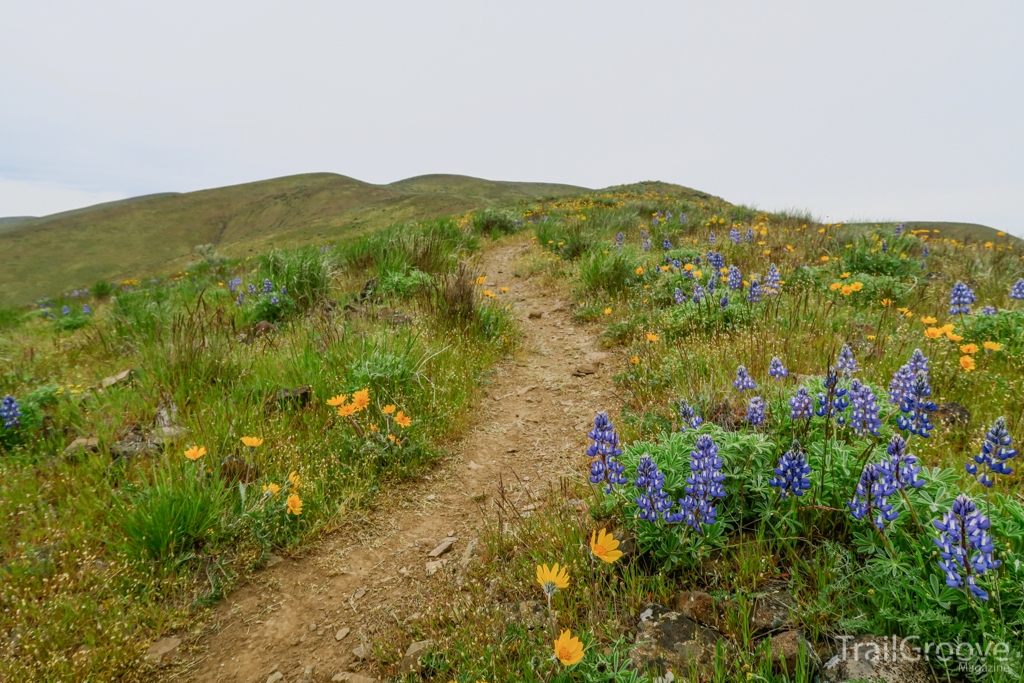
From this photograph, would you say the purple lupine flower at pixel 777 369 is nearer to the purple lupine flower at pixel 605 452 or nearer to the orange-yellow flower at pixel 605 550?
the purple lupine flower at pixel 605 452

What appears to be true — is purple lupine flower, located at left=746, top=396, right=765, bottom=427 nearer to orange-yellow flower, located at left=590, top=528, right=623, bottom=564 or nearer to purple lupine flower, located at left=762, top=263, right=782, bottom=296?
orange-yellow flower, located at left=590, top=528, right=623, bottom=564

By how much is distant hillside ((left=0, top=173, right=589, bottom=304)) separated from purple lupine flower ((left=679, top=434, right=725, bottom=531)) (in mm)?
81172

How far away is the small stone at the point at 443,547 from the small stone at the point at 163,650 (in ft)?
4.05

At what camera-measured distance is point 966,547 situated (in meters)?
1.47

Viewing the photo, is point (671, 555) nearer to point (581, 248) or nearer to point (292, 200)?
point (581, 248)

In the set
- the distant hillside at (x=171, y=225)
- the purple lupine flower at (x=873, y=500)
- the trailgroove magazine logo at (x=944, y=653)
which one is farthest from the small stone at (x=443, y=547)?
the distant hillside at (x=171, y=225)

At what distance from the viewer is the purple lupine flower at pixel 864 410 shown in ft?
7.01

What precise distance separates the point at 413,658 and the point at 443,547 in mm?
775

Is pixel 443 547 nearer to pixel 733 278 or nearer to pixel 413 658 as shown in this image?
pixel 413 658

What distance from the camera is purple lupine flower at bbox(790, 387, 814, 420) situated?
224 centimetres

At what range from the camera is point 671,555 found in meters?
2.01

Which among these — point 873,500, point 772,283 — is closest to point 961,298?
point 772,283

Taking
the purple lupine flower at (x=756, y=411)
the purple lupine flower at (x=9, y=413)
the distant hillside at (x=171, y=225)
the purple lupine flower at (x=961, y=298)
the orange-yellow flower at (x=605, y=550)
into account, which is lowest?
the orange-yellow flower at (x=605, y=550)

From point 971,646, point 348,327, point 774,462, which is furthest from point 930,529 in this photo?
point 348,327
